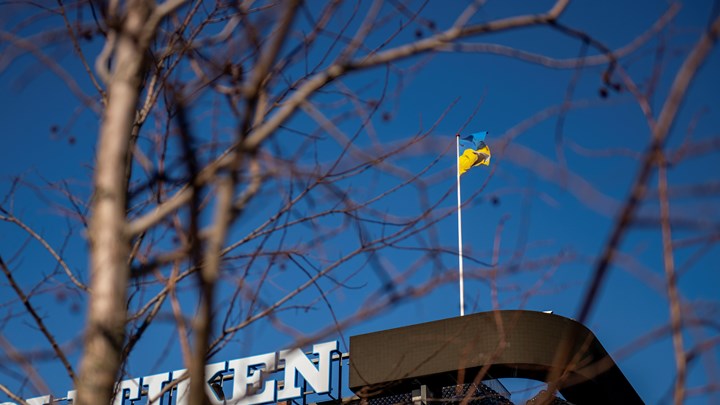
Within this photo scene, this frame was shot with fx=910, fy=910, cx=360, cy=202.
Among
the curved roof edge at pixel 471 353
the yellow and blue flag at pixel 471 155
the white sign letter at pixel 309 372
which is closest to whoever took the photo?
the curved roof edge at pixel 471 353

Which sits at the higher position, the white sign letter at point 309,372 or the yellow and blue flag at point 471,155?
the yellow and blue flag at point 471,155

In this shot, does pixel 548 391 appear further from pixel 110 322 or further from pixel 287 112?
pixel 110 322

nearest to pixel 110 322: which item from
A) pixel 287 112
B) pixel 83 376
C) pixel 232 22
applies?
pixel 83 376

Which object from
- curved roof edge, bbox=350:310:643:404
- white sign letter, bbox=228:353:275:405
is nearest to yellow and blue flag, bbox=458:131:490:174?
curved roof edge, bbox=350:310:643:404

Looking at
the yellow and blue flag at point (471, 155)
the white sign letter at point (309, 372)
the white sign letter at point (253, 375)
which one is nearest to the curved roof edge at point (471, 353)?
the white sign letter at point (309, 372)

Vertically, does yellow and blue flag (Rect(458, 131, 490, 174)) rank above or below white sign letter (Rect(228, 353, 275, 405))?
above

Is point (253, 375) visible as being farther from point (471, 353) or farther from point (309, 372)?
point (471, 353)

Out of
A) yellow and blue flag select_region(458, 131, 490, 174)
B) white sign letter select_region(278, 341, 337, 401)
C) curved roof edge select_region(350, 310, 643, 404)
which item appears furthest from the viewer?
yellow and blue flag select_region(458, 131, 490, 174)

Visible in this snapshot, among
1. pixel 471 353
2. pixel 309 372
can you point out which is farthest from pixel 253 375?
pixel 471 353

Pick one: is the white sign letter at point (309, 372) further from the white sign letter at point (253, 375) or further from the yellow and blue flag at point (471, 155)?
the yellow and blue flag at point (471, 155)

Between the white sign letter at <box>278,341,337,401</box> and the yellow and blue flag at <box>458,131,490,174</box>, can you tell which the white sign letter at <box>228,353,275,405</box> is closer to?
the white sign letter at <box>278,341,337,401</box>

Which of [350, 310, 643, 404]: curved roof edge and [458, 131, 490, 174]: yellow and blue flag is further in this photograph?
[458, 131, 490, 174]: yellow and blue flag

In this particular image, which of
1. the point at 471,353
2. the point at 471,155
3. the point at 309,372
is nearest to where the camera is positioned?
the point at 471,353

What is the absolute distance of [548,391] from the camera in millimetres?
2596
